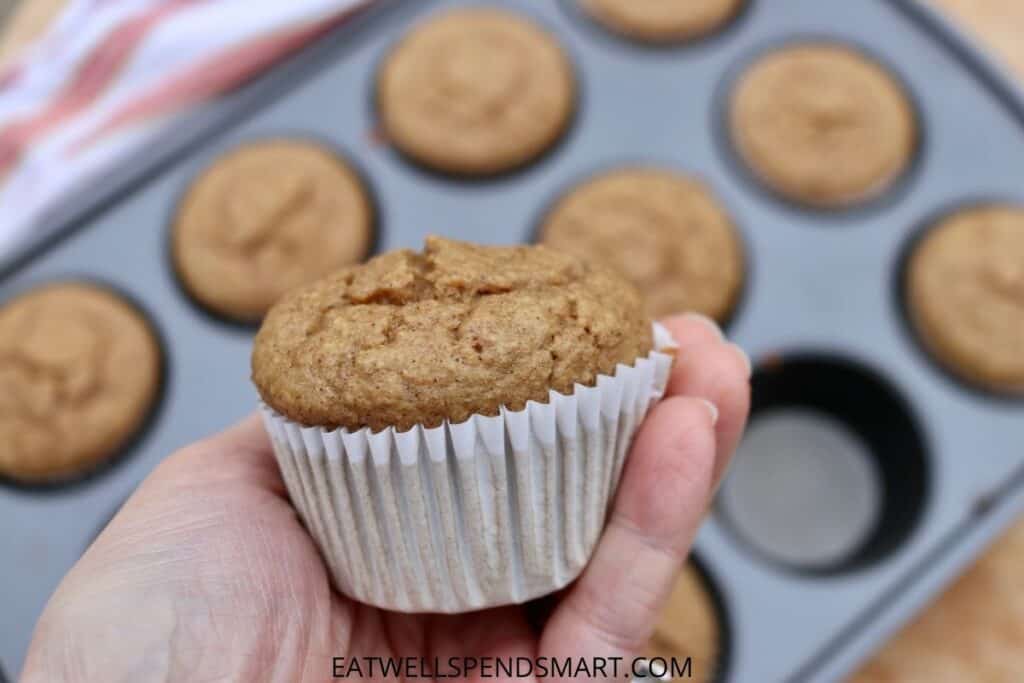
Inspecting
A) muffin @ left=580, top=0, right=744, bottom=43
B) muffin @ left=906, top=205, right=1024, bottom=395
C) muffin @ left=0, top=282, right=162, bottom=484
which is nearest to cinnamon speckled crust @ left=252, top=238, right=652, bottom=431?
muffin @ left=0, top=282, right=162, bottom=484

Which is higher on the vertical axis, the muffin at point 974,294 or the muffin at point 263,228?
the muffin at point 263,228

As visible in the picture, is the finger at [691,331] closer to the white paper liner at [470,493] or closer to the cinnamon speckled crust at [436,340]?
the white paper liner at [470,493]

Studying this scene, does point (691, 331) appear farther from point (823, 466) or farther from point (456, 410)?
point (823, 466)

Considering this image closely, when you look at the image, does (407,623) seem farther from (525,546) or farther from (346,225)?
(346,225)

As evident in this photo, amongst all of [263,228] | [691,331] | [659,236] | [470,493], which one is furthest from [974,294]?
[263,228]

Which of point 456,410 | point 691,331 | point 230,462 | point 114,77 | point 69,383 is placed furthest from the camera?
point 114,77

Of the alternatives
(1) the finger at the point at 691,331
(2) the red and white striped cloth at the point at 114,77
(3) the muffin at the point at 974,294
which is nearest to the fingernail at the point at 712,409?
(1) the finger at the point at 691,331
